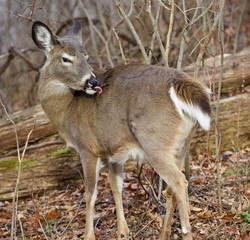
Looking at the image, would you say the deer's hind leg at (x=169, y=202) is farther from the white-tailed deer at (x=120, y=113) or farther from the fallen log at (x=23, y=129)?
the fallen log at (x=23, y=129)

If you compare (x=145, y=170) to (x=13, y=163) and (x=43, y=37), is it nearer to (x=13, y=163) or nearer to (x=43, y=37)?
(x=13, y=163)

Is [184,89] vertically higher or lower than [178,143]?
higher

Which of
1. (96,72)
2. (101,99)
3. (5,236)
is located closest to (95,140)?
(101,99)

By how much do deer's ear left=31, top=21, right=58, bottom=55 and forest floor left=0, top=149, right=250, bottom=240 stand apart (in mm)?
1801

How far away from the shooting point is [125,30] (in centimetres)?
1125

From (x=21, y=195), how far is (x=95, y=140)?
2.34 meters

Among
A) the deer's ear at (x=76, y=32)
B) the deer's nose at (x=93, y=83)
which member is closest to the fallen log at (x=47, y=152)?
the deer's ear at (x=76, y=32)

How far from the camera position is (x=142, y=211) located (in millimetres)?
5488

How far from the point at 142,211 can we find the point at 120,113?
61.7 inches

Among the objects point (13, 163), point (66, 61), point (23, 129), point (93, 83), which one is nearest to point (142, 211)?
point (93, 83)

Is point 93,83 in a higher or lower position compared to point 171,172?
higher

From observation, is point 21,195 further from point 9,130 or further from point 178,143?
point 178,143

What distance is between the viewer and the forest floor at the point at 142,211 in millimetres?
4820

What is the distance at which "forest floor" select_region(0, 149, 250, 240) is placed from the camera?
4.82 metres
